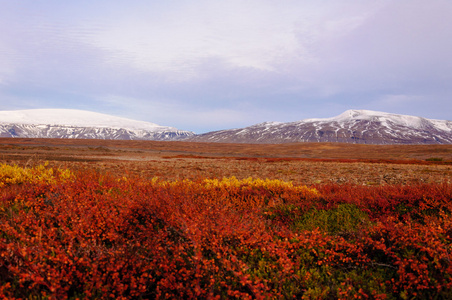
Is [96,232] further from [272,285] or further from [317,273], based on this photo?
[317,273]

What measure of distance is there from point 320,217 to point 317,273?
8.54 ft

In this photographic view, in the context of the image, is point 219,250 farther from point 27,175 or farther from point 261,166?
point 261,166

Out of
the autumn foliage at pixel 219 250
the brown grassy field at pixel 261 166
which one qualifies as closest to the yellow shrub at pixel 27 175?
the autumn foliage at pixel 219 250

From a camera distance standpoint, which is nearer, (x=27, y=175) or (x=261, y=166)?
(x=27, y=175)

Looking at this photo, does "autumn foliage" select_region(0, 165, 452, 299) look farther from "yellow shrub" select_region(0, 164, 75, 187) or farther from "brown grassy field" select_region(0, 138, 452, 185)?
"brown grassy field" select_region(0, 138, 452, 185)

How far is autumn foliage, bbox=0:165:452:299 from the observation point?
115 inches

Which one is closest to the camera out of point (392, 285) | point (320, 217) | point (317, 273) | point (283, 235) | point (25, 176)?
point (392, 285)

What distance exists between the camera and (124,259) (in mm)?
3156

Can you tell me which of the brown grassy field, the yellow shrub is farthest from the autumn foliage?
the brown grassy field

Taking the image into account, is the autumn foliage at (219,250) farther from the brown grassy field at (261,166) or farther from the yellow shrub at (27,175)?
the brown grassy field at (261,166)

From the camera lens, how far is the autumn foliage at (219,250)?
115 inches

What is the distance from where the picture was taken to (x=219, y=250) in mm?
3879

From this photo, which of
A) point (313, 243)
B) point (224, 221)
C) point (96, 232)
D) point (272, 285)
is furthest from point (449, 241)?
point (96, 232)

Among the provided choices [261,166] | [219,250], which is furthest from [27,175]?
[261,166]
